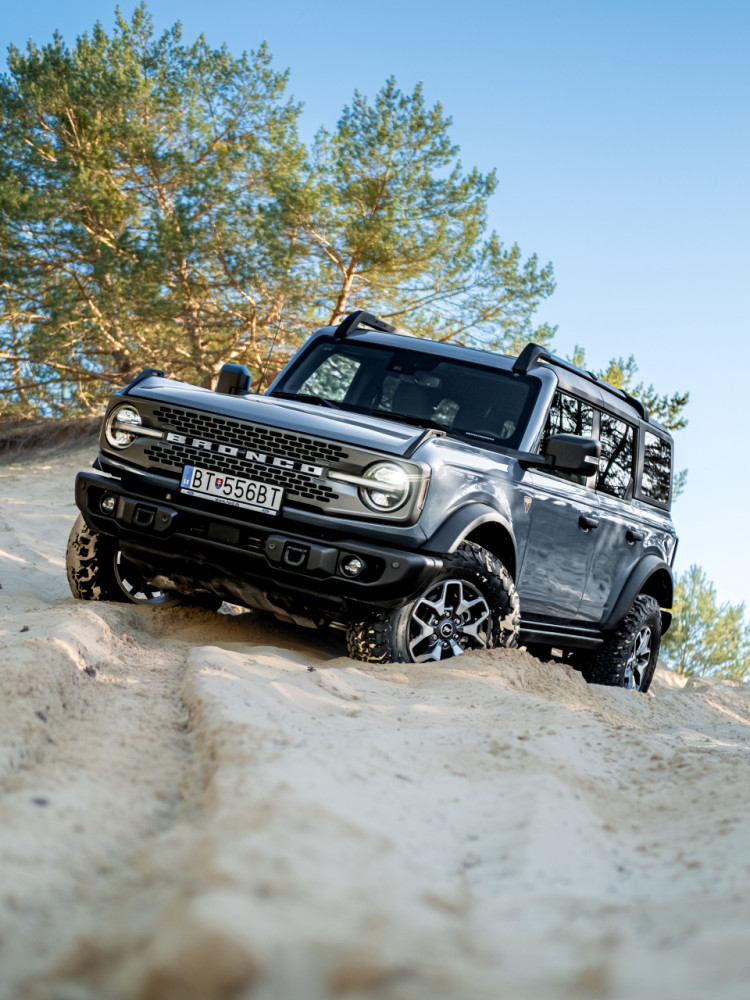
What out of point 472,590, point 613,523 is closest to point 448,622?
point 472,590

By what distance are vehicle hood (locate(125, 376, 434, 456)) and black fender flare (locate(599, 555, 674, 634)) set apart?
2.46 m

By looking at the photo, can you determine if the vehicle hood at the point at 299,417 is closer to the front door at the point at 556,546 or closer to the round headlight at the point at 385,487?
the round headlight at the point at 385,487

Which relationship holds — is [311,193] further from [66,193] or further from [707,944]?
[707,944]

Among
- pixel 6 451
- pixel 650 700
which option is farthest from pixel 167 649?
pixel 6 451

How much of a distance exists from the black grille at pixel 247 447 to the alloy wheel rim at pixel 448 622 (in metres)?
0.73

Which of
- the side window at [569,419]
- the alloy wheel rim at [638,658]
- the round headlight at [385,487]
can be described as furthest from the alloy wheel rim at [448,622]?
the alloy wheel rim at [638,658]

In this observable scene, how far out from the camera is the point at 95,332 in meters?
19.5

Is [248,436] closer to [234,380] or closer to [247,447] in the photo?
[247,447]

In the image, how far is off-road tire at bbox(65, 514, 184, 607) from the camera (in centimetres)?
524

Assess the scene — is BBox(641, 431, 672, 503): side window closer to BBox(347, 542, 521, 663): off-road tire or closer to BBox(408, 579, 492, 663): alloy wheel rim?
BBox(347, 542, 521, 663): off-road tire

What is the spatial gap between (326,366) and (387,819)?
4194 millimetres

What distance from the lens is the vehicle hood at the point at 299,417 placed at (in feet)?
14.5

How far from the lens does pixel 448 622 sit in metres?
4.71

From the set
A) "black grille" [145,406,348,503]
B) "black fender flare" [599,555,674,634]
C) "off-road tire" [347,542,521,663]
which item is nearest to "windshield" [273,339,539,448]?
"off-road tire" [347,542,521,663]
